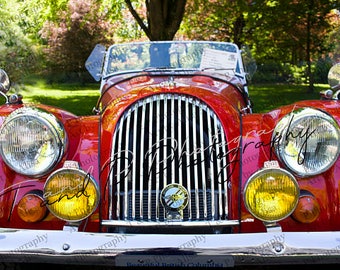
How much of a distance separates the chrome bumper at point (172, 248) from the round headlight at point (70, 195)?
242 millimetres

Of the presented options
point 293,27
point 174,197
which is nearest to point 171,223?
point 174,197

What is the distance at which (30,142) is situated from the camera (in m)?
2.80

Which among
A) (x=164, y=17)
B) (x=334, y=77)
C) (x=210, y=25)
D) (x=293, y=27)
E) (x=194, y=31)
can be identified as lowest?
(x=334, y=77)

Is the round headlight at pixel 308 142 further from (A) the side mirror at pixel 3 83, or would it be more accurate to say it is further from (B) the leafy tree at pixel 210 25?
(B) the leafy tree at pixel 210 25

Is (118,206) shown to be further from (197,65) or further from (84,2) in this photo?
(84,2)

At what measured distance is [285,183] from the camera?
262cm

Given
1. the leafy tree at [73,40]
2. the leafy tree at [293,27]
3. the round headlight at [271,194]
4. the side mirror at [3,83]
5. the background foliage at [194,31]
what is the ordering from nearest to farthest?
the round headlight at [271,194]
the side mirror at [3,83]
the background foliage at [194,31]
the leafy tree at [293,27]
the leafy tree at [73,40]

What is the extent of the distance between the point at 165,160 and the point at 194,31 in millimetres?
22030

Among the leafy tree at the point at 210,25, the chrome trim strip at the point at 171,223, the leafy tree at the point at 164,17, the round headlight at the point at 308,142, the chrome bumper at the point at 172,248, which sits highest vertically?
the leafy tree at the point at 210,25

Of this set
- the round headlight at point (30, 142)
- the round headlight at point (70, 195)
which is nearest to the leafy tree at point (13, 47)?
the round headlight at point (30, 142)

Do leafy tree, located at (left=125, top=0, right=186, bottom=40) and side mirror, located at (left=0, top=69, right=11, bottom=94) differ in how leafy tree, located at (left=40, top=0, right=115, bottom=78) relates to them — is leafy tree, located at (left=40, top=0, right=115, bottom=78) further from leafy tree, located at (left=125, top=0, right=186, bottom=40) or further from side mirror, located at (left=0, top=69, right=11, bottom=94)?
side mirror, located at (left=0, top=69, right=11, bottom=94)

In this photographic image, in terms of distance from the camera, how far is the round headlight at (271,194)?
2.63 m

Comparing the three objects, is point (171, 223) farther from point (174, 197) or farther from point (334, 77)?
point (334, 77)

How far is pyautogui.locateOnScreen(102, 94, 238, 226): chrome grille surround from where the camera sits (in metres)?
2.82
